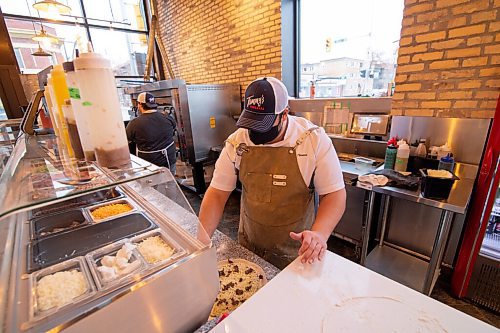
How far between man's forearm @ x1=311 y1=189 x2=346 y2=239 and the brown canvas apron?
128mm

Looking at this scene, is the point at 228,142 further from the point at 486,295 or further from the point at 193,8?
the point at 193,8

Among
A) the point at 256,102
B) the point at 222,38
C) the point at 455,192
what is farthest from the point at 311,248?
the point at 222,38

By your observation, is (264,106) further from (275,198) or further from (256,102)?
(275,198)

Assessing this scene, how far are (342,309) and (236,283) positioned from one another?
39cm

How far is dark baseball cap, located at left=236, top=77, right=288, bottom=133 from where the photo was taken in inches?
46.5

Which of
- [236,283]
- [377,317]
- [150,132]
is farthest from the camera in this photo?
[150,132]

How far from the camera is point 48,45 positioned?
3.90 meters

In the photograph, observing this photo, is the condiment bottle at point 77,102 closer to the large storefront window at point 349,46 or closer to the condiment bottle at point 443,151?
the condiment bottle at point 443,151

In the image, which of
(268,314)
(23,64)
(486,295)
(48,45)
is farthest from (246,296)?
(23,64)

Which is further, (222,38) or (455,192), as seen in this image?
(222,38)

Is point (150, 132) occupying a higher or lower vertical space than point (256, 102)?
lower

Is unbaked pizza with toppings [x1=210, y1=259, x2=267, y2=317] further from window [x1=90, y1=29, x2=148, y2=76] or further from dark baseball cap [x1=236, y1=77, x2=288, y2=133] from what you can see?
window [x1=90, y1=29, x2=148, y2=76]

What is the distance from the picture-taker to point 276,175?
1.28 meters

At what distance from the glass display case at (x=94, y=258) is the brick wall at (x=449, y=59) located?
2348 mm
